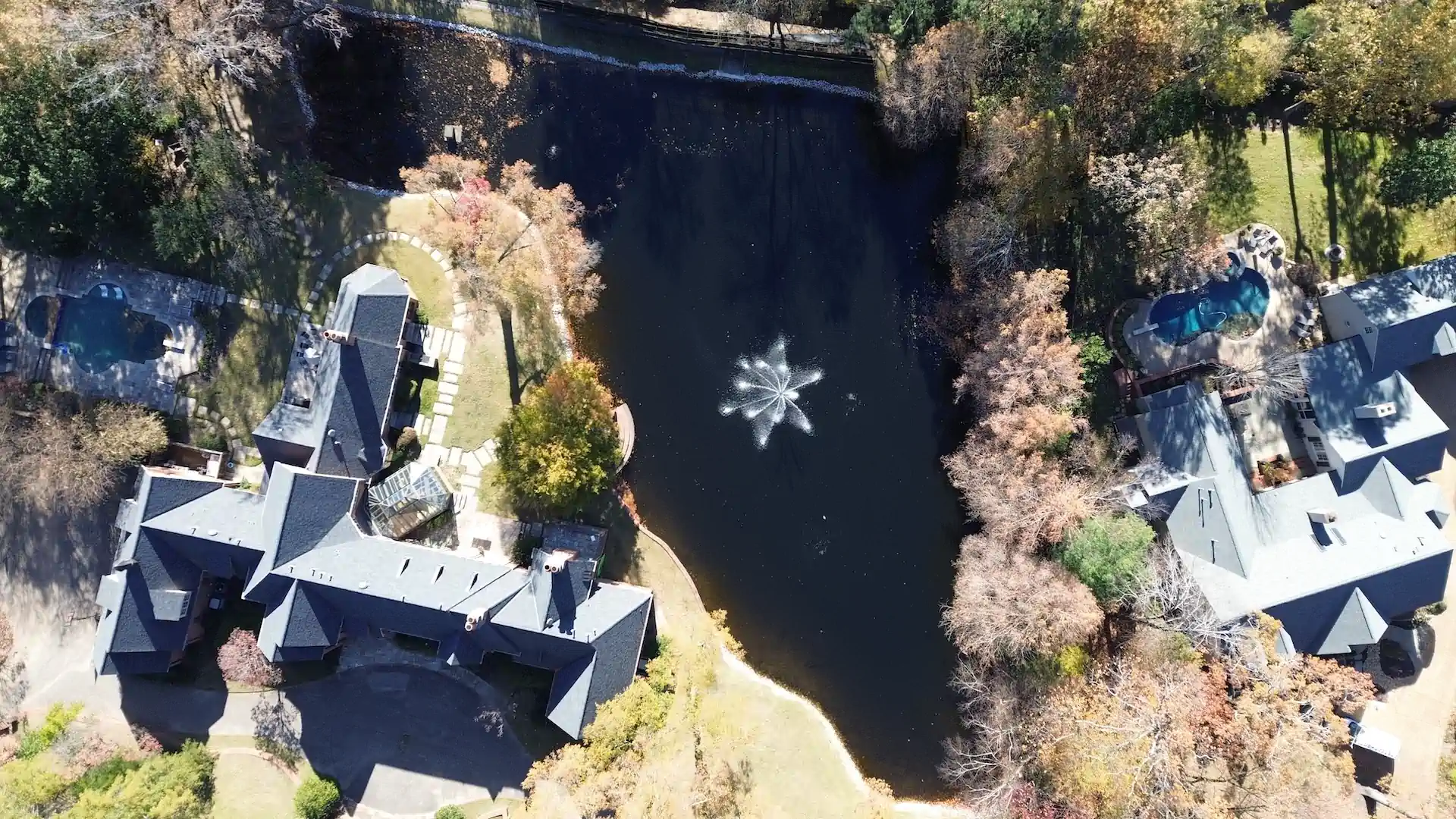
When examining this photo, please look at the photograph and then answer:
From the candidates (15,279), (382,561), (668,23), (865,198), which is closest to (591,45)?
(668,23)

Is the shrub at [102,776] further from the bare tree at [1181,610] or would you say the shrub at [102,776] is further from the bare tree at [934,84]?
the bare tree at [934,84]

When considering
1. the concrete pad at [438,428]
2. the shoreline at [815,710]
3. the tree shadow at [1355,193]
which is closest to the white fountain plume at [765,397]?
the shoreline at [815,710]

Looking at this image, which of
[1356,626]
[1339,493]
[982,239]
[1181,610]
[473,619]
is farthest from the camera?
[1339,493]

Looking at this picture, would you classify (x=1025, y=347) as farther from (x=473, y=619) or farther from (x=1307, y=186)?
(x=473, y=619)

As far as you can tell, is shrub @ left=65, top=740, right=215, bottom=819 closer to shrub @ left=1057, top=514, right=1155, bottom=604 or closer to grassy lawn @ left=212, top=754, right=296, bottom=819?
grassy lawn @ left=212, top=754, right=296, bottom=819

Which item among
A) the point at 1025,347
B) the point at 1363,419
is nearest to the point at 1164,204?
the point at 1025,347
